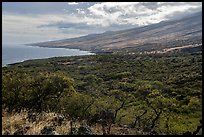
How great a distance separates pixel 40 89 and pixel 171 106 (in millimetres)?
10872

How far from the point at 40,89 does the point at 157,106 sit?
10.4 meters

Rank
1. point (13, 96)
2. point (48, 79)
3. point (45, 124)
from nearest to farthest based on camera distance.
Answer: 1. point (45, 124)
2. point (13, 96)
3. point (48, 79)

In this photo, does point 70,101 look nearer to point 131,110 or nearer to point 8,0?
point 8,0

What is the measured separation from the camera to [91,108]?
13836mm

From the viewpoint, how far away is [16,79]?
33.2 feet

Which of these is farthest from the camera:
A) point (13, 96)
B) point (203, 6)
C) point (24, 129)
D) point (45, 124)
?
point (13, 96)

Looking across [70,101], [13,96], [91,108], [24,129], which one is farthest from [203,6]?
[91,108]

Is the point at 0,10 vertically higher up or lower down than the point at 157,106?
higher up

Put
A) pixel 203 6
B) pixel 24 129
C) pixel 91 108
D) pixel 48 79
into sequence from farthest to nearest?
pixel 91 108
pixel 48 79
pixel 24 129
pixel 203 6

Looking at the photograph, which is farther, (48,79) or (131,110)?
(131,110)

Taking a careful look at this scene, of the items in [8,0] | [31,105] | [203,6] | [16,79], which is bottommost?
[31,105]

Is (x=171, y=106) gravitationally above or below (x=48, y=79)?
below

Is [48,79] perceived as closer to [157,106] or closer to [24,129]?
[24,129]

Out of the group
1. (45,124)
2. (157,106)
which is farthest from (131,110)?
(45,124)
